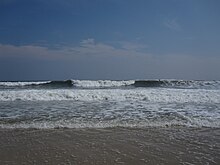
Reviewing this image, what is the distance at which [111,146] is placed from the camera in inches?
185

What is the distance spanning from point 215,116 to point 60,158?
5.49 metres

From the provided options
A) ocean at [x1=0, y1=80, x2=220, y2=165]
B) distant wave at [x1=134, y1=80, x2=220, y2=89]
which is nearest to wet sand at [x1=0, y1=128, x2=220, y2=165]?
ocean at [x1=0, y1=80, x2=220, y2=165]

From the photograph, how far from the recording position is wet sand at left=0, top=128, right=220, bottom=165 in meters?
4.03

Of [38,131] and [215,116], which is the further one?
[215,116]

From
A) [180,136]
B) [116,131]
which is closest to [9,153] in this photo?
[116,131]

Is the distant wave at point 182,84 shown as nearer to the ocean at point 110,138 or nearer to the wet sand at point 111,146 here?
the ocean at point 110,138

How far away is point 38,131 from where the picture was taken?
5.89 meters

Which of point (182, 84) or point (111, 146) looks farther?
point (182, 84)

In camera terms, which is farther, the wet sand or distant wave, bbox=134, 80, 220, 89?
distant wave, bbox=134, 80, 220, 89

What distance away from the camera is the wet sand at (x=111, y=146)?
4.03m

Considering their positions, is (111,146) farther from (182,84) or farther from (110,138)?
(182,84)

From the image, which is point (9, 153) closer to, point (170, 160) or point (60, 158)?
point (60, 158)

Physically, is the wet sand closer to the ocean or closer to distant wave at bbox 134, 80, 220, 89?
the ocean

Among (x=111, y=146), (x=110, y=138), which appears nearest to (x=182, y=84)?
(x=110, y=138)
